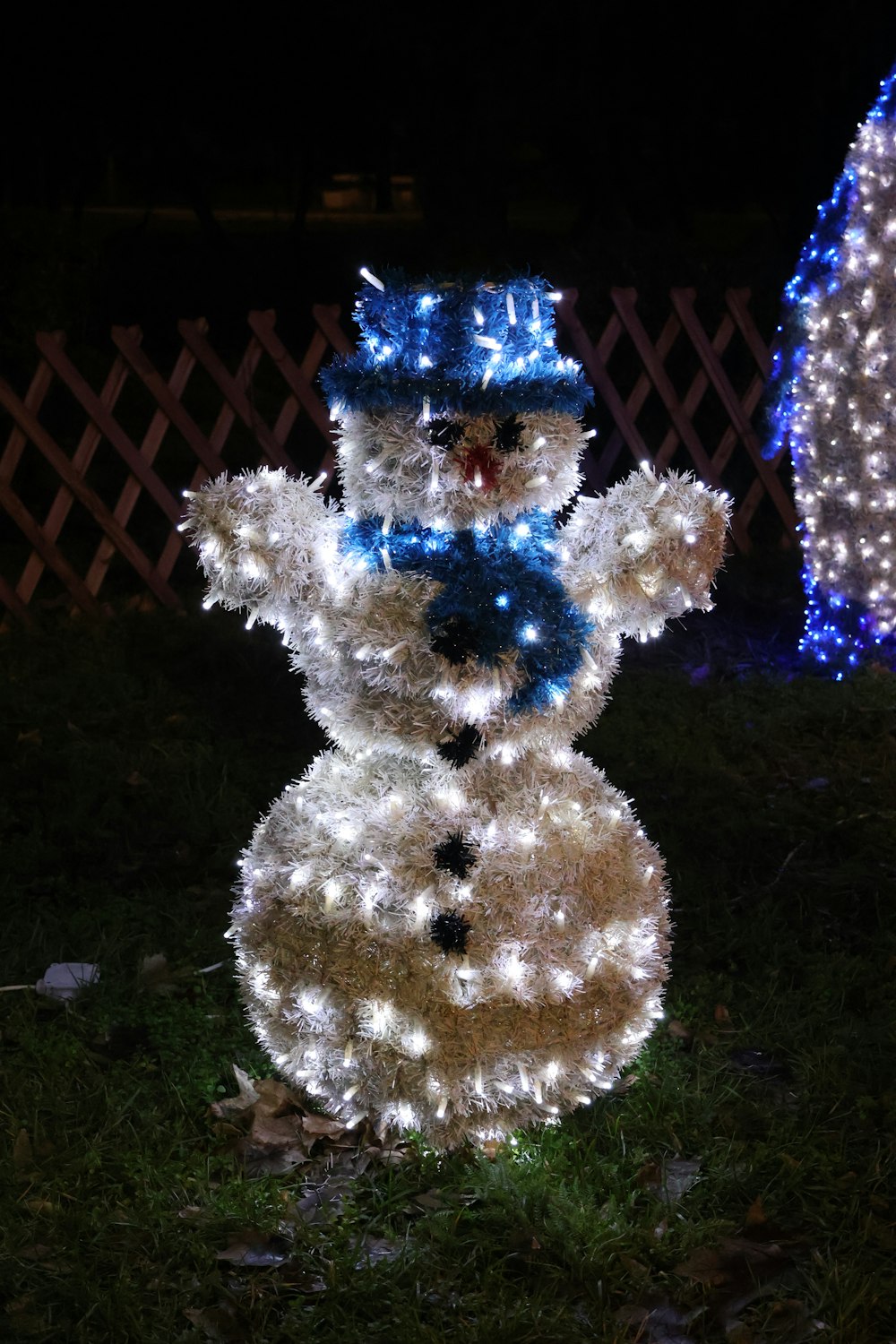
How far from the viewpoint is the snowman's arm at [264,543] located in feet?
9.41

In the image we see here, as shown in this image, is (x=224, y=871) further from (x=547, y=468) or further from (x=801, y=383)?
(x=801, y=383)

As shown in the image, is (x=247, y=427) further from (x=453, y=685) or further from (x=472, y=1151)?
(x=472, y=1151)

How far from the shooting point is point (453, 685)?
2777 millimetres

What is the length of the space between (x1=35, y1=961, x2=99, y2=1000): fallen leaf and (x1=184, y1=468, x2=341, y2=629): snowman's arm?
4.71 feet

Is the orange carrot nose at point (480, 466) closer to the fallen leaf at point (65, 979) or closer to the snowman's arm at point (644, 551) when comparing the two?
the snowman's arm at point (644, 551)

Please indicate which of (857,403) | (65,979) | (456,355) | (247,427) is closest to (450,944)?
(456,355)

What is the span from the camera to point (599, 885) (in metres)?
2.98

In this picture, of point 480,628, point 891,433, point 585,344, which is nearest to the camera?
point 480,628

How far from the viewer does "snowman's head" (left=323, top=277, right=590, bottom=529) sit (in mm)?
2783

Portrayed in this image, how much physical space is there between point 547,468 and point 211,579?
79 cm

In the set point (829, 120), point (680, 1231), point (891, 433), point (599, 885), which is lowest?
point (680, 1231)

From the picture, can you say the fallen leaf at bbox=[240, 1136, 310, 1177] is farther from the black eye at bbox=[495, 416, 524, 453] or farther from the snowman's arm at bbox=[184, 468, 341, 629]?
the black eye at bbox=[495, 416, 524, 453]

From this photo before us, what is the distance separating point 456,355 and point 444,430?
17 centimetres

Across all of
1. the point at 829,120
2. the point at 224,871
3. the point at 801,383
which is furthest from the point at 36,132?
the point at 224,871
